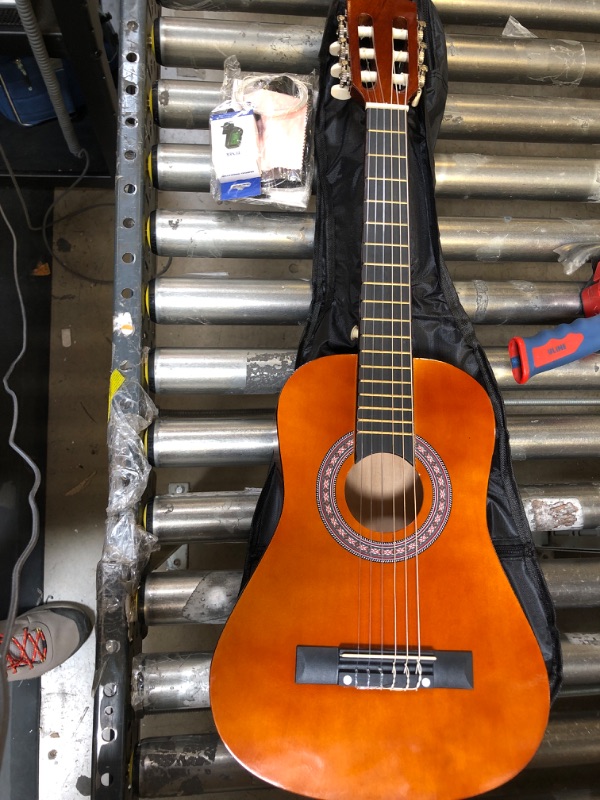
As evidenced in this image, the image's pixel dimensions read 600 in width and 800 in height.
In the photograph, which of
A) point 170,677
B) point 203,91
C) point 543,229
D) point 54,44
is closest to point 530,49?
point 543,229

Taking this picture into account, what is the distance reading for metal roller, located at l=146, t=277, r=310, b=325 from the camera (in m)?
1.03

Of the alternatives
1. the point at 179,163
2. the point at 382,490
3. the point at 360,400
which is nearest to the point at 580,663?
the point at 382,490

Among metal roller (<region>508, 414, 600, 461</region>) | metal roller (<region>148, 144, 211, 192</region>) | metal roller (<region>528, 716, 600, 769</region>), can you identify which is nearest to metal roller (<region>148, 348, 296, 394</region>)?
metal roller (<region>148, 144, 211, 192</region>)

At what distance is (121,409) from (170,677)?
46cm

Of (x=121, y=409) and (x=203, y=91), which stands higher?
(x=203, y=91)

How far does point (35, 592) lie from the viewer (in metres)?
1.37

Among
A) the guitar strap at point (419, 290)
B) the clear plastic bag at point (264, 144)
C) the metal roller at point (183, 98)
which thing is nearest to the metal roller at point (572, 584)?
the guitar strap at point (419, 290)

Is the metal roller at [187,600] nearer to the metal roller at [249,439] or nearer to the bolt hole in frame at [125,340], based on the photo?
the bolt hole in frame at [125,340]

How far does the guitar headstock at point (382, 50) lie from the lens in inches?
36.1

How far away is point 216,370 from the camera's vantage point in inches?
40.8

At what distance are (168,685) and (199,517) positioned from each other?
0.92 feet

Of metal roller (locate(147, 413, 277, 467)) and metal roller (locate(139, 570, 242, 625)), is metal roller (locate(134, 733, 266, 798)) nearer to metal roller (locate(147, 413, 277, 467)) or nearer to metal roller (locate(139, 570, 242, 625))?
metal roller (locate(139, 570, 242, 625))

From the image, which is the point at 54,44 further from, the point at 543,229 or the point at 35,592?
the point at 35,592

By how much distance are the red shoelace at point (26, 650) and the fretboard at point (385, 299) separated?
0.91 metres
